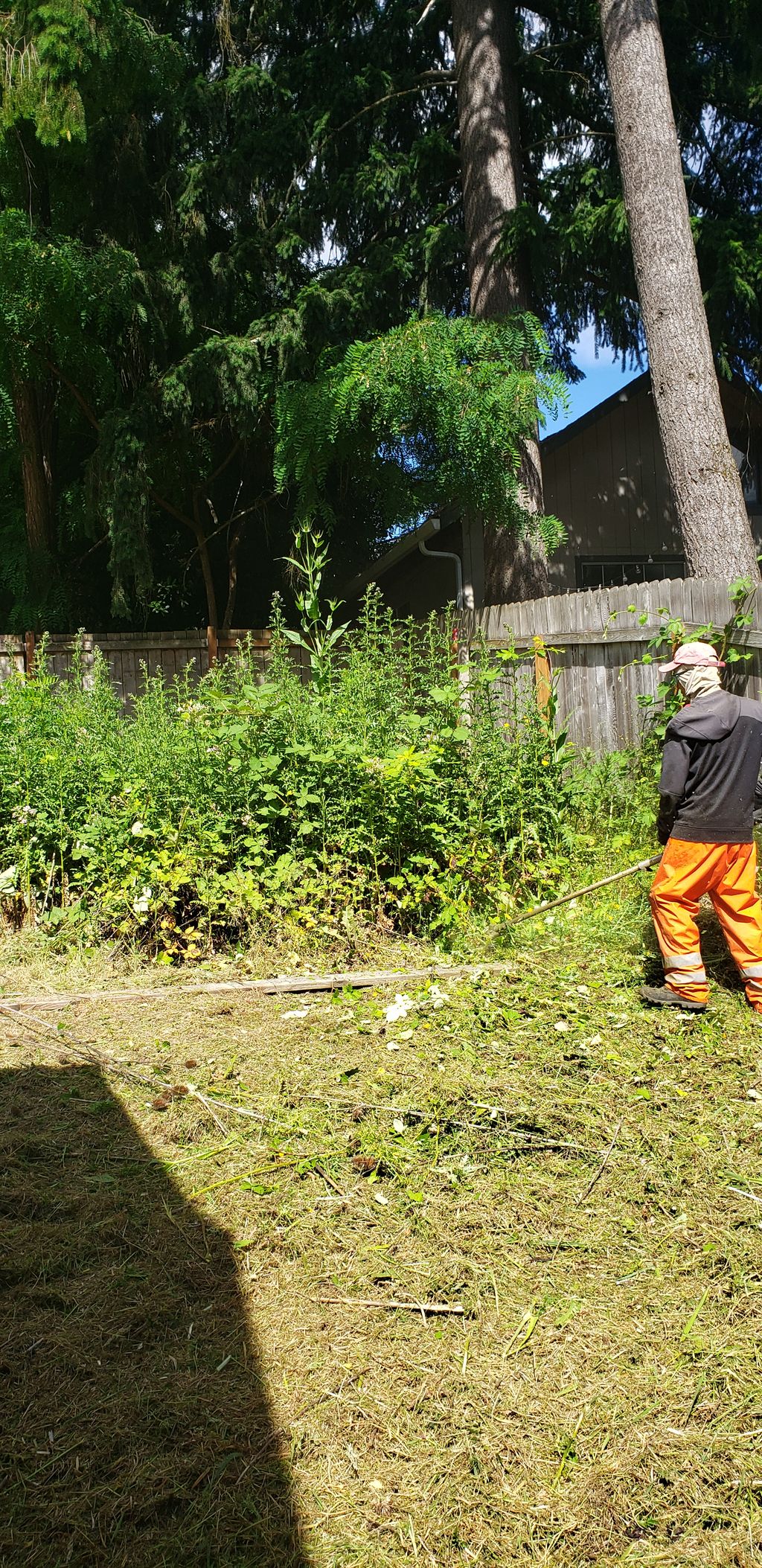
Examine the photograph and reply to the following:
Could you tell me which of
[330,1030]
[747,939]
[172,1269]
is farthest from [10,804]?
[747,939]

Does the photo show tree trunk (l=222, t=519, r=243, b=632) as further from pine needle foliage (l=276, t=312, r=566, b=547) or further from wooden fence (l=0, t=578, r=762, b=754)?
wooden fence (l=0, t=578, r=762, b=754)

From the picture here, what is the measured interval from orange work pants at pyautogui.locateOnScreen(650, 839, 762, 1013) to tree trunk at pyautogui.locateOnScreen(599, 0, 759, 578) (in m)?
3.52

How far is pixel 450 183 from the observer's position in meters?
11.8

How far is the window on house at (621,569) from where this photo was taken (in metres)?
13.2

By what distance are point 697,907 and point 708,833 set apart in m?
0.33

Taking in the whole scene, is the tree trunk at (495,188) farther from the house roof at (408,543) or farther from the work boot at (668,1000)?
the work boot at (668,1000)

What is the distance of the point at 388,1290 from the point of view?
111 inches

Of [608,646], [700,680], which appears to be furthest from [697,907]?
[608,646]

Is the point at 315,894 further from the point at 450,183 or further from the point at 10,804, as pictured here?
the point at 450,183

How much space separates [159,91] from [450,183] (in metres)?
3.38

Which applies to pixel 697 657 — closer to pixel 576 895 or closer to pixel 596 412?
pixel 576 895

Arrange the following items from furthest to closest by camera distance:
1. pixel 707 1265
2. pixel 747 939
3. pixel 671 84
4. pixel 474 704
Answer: pixel 671 84, pixel 474 704, pixel 747 939, pixel 707 1265

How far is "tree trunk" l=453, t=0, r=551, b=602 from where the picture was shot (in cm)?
1045

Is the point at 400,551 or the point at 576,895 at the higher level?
the point at 400,551
